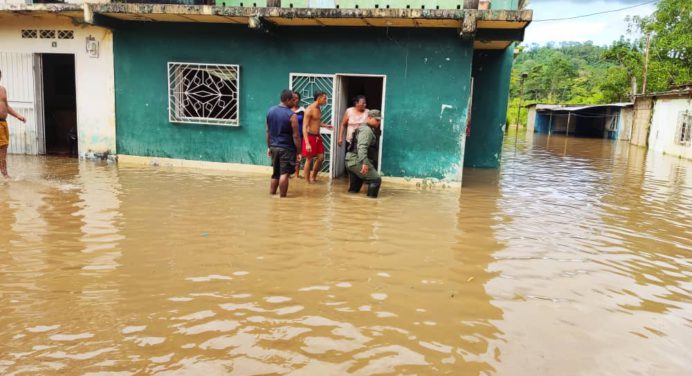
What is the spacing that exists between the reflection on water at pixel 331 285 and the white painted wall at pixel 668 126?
43.9 feet

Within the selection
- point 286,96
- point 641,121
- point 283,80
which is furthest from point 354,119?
point 641,121

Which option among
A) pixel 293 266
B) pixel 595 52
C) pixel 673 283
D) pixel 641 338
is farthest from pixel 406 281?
pixel 595 52

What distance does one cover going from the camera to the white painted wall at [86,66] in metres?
10.1

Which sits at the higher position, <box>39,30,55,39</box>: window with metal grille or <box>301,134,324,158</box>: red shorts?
<box>39,30,55,39</box>: window with metal grille

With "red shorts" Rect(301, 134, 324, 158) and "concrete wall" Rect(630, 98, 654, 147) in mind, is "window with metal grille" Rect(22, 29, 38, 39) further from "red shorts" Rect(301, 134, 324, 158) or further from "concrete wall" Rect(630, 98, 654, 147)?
"concrete wall" Rect(630, 98, 654, 147)

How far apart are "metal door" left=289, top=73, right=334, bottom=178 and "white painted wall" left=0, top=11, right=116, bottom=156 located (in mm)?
3915

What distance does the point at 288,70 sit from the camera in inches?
370

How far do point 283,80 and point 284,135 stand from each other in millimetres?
2701

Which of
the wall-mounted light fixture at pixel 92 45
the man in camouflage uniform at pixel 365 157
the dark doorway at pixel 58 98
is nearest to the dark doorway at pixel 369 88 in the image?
the man in camouflage uniform at pixel 365 157

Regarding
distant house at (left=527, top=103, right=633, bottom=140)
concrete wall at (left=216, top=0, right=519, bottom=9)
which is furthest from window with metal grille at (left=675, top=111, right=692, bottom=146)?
concrete wall at (left=216, top=0, right=519, bottom=9)

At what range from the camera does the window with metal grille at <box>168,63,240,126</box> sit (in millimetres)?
9797

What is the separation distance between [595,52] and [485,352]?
313ft

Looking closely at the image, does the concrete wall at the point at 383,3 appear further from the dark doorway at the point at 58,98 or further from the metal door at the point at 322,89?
the dark doorway at the point at 58,98

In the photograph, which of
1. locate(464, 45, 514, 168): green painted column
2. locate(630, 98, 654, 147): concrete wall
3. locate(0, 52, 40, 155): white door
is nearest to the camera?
locate(0, 52, 40, 155): white door
